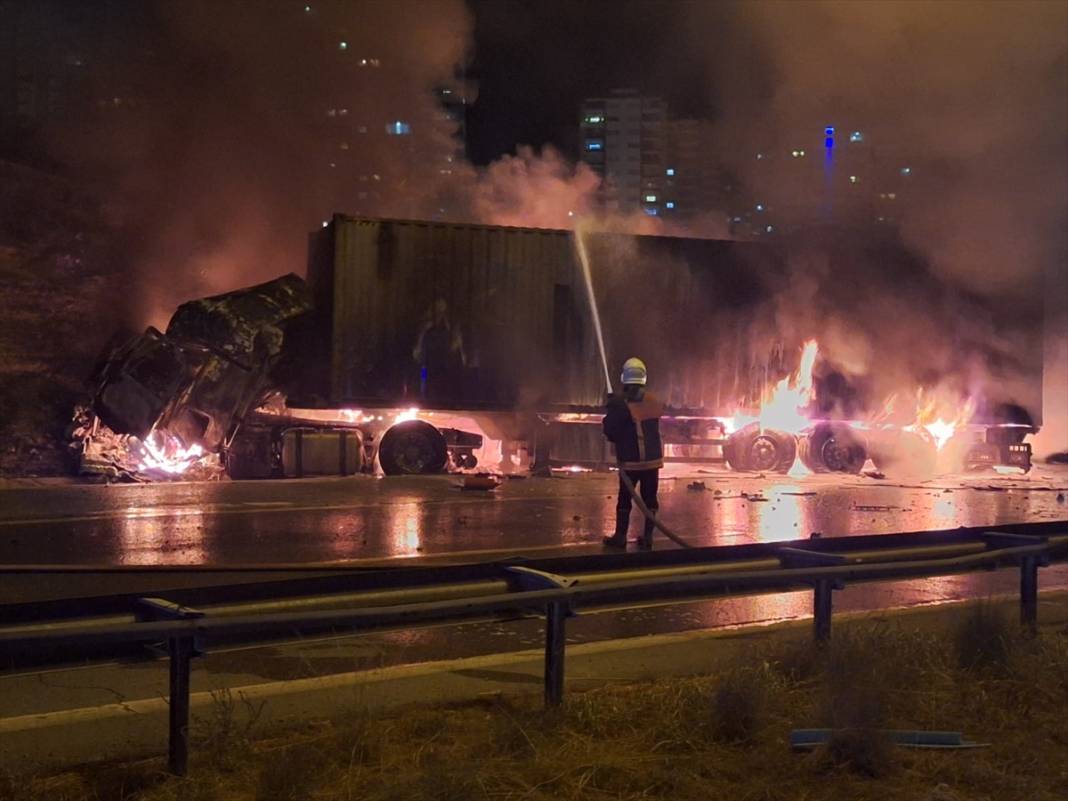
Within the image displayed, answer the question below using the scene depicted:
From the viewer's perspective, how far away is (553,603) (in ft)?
12.8

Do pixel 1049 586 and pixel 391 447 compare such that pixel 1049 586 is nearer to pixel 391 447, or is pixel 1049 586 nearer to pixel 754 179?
pixel 391 447

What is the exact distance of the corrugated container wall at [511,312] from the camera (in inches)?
625

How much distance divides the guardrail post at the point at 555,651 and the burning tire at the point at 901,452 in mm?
14723

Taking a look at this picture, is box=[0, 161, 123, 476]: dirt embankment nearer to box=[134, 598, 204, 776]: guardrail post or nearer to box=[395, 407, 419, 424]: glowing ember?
box=[395, 407, 419, 424]: glowing ember

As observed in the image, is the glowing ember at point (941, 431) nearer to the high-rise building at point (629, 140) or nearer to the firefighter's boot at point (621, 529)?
the firefighter's boot at point (621, 529)

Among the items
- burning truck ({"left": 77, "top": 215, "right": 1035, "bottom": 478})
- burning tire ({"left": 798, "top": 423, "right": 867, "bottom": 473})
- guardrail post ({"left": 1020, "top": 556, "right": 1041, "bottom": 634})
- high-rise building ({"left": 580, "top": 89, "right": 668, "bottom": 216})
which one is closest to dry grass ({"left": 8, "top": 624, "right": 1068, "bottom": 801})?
guardrail post ({"left": 1020, "top": 556, "right": 1041, "bottom": 634})

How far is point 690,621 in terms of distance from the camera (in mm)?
6289

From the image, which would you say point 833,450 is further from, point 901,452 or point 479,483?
point 479,483

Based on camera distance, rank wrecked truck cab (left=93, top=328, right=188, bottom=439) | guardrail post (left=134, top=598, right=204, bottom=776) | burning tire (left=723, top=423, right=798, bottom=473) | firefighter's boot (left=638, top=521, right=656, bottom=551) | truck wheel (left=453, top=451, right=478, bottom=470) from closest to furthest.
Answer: guardrail post (left=134, top=598, right=204, bottom=776)
firefighter's boot (left=638, top=521, right=656, bottom=551)
wrecked truck cab (left=93, top=328, right=188, bottom=439)
truck wheel (left=453, top=451, right=478, bottom=470)
burning tire (left=723, top=423, right=798, bottom=473)

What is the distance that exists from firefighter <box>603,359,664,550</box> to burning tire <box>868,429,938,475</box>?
1020 centimetres

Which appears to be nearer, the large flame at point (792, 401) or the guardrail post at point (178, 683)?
the guardrail post at point (178, 683)

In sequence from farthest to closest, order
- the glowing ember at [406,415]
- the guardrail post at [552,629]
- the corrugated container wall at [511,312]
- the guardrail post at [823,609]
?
the glowing ember at [406,415]
the corrugated container wall at [511,312]
the guardrail post at [823,609]
the guardrail post at [552,629]

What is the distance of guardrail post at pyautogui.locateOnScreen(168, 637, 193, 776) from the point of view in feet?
11.0

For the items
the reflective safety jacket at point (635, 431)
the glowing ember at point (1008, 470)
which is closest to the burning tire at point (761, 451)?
the glowing ember at point (1008, 470)
